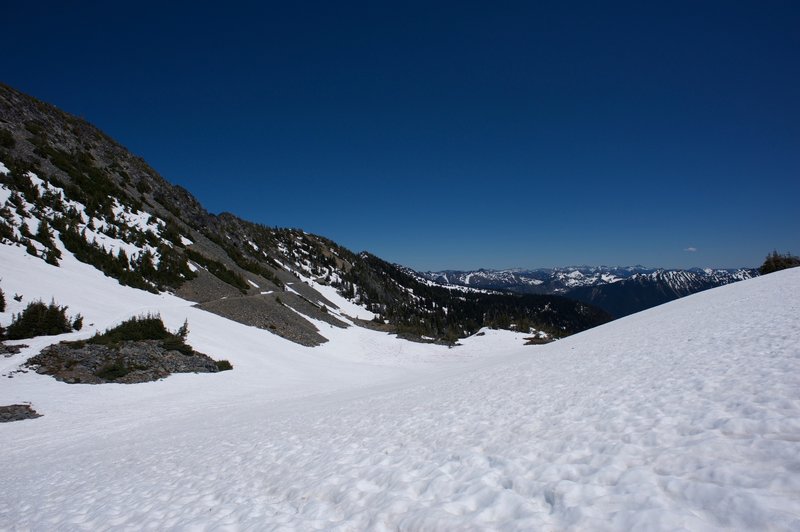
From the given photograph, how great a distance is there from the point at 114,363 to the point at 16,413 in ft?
15.7

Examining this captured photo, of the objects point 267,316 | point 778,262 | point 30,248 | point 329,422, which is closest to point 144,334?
point 30,248

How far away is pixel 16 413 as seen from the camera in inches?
546

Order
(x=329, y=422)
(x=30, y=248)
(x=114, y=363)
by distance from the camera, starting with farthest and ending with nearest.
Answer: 1. (x=30, y=248)
2. (x=114, y=363)
3. (x=329, y=422)

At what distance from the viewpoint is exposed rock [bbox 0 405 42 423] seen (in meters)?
13.6

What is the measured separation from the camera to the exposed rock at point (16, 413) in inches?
536

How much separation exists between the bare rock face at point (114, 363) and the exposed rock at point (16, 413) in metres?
2.73

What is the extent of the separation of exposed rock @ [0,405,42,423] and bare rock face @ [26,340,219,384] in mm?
2734

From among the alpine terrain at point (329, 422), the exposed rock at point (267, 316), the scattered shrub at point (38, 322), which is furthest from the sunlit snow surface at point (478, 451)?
the exposed rock at point (267, 316)

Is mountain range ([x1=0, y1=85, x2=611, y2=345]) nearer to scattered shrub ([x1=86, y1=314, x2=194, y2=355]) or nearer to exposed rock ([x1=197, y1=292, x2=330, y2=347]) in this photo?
exposed rock ([x1=197, y1=292, x2=330, y2=347])

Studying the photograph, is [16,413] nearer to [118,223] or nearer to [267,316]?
[267,316]

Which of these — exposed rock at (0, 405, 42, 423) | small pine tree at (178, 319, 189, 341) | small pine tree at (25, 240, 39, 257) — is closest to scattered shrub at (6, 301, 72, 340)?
small pine tree at (178, 319, 189, 341)

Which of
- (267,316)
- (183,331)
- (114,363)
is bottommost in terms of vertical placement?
(114,363)

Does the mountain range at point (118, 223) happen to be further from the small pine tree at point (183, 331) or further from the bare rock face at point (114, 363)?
the bare rock face at point (114, 363)

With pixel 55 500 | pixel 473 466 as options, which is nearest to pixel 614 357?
pixel 473 466
